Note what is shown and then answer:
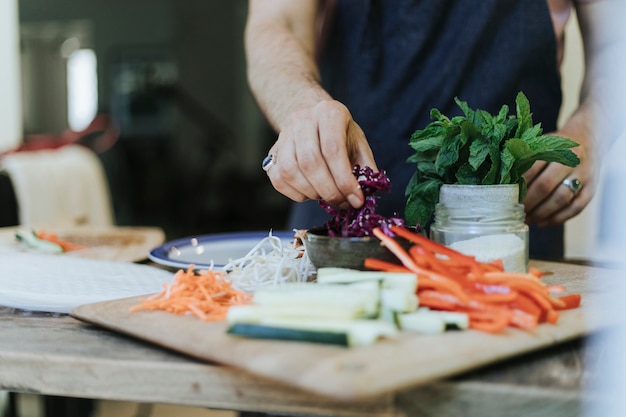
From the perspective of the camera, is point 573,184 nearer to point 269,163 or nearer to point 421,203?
point 421,203

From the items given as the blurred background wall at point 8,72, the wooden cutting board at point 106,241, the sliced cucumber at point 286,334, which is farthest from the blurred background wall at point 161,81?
the sliced cucumber at point 286,334

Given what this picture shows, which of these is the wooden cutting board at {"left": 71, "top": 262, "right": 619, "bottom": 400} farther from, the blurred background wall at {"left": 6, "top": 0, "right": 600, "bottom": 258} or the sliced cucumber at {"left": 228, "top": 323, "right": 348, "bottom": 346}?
the blurred background wall at {"left": 6, "top": 0, "right": 600, "bottom": 258}

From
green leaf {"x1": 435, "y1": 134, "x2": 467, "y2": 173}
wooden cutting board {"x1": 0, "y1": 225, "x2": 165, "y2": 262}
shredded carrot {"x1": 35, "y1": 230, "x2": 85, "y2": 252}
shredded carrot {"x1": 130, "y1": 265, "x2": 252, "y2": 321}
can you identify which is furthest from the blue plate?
green leaf {"x1": 435, "y1": 134, "x2": 467, "y2": 173}

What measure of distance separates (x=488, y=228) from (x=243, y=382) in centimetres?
48

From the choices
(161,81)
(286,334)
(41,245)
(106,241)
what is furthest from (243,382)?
(161,81)

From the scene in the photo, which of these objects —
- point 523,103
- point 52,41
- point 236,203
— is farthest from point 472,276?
point 52,41

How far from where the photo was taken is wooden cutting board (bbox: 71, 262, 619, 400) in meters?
0.66

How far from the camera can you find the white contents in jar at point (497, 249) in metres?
1.05

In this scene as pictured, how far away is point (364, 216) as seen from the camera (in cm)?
105

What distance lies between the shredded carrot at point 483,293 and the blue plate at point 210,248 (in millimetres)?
584

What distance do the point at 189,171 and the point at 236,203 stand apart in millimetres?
1105

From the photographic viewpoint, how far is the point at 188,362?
79 cm

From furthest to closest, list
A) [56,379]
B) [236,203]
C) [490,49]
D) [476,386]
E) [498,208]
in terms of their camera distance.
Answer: [236,203] → [490,49] → [498,208] → [56,379] → [476,386]

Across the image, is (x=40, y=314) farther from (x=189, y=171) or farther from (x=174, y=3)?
(x=174, y=3)
